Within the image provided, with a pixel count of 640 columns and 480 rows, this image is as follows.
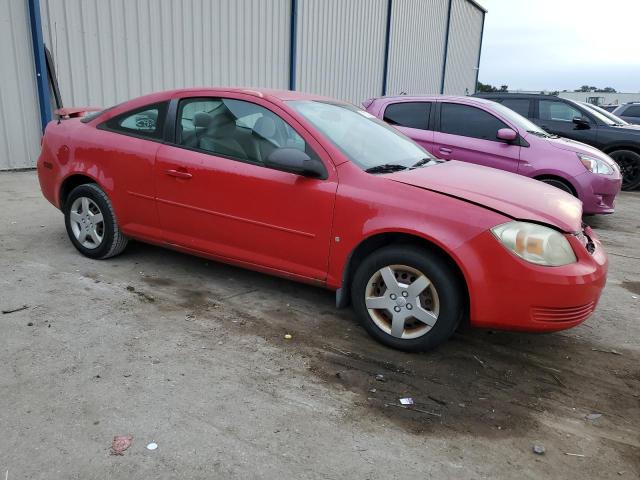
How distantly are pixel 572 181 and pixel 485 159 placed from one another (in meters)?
1.13

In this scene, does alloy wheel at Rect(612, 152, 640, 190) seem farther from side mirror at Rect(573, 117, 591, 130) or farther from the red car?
the red car

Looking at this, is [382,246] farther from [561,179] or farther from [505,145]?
[561,179]

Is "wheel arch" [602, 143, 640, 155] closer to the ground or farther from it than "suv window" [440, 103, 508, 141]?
closer to the ground

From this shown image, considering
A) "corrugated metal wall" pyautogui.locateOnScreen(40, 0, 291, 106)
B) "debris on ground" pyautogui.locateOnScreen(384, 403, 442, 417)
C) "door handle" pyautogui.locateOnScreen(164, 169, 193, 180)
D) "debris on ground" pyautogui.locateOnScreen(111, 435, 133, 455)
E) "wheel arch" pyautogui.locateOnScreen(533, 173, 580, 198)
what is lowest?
"debris on ground" pyautogui.locateOnScreen(384, 403, 442, 417)

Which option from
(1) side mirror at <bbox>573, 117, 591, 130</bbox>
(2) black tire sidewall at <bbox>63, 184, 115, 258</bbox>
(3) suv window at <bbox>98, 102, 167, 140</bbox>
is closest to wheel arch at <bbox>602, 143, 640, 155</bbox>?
(1) side mirror at <bbox>573, 117, 591, 130</bbox>

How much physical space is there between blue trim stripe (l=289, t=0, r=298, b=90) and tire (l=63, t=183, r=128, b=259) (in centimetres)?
907

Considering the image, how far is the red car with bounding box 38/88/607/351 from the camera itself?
305cm

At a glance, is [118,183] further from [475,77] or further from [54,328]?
[475,77]

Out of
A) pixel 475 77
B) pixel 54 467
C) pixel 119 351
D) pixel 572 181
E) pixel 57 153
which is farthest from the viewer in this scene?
pixel 475 77

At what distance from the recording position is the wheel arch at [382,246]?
10.4ft

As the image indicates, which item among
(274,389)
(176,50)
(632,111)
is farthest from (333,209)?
(632,111)

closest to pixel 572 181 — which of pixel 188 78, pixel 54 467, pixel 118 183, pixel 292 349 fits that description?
pixel 292 349

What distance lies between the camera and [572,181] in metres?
6.79

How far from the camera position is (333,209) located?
3.43 m
